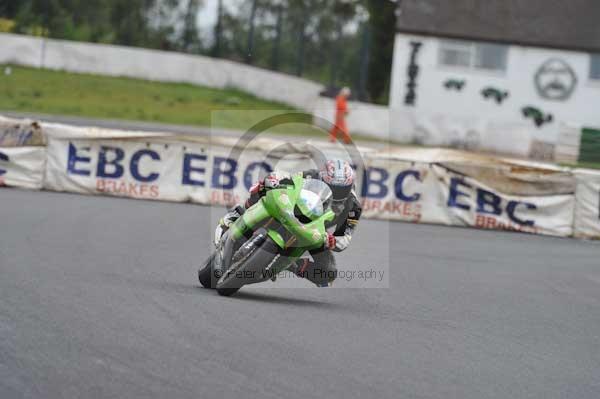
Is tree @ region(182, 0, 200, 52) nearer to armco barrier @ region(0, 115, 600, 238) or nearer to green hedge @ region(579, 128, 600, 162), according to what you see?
green hedge @ region(579, 128, 600, 162)

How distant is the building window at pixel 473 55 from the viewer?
39.8 meters

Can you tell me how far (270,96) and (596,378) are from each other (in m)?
35.0

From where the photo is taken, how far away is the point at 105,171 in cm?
1761

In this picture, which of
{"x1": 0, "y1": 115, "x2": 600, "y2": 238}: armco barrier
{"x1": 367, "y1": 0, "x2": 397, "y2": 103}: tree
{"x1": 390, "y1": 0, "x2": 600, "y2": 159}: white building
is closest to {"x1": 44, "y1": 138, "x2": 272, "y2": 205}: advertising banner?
{"x1": 0, "y1": 115, "x2": 600, "y2": 238}: armco barrier

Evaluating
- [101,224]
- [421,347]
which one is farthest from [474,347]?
[101,224]

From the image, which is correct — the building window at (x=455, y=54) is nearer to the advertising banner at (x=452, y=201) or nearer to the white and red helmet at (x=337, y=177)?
the advertising banner at (x=452, y=201)

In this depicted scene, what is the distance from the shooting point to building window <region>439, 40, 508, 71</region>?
39.8 m

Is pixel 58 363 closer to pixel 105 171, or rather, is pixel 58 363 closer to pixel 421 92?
pixel 105 171

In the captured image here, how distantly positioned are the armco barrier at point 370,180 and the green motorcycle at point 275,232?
8.83 metres

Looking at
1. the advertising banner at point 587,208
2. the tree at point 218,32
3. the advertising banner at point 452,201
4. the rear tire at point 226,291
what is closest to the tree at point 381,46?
the tree at point 218,32

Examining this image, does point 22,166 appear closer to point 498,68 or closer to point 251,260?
point 251,260

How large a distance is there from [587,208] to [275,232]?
10532 millimetres

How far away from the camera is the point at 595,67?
3975 centimetres

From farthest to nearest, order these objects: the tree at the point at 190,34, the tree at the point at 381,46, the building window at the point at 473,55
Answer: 1. the tree at the point at 190,34
2. the tree at the point at 381,46
3. the building window at the point at 473,55
